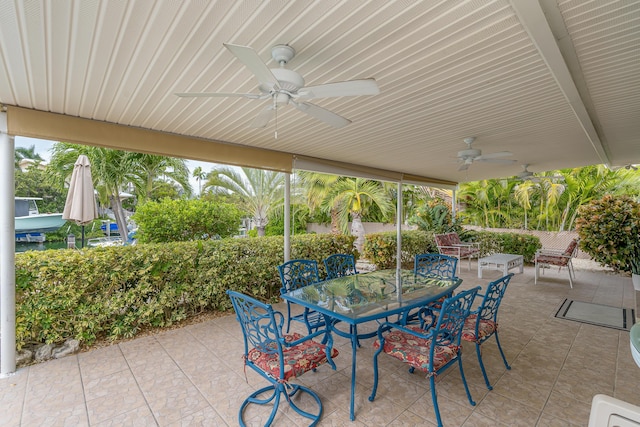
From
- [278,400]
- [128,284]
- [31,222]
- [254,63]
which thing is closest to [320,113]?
[254,63]

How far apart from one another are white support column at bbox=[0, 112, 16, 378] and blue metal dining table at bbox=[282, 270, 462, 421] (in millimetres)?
2605

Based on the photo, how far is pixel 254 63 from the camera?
1.54 metres

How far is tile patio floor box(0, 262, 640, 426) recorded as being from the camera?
2121 millimetres

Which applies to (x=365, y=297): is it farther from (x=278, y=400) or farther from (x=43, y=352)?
(x=43, y=352)

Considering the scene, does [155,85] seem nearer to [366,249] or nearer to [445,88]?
[445,88]

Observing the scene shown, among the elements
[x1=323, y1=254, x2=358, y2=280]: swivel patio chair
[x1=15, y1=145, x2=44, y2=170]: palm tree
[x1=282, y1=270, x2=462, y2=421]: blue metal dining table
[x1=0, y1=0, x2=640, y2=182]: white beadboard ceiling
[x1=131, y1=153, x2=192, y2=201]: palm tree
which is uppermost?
[x1=15, y1=145, x2=44, y2=170]: palm tree

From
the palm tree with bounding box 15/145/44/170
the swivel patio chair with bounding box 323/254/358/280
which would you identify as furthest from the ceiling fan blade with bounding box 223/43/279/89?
the palm tree with bounding box 15/145/44/170

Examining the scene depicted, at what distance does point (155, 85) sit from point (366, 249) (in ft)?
19.5

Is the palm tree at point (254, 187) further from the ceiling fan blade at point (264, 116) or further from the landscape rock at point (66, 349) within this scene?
the ceiling fan blade at point (264, 116)

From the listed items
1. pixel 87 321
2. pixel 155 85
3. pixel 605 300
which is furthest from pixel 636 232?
pixel 87 321

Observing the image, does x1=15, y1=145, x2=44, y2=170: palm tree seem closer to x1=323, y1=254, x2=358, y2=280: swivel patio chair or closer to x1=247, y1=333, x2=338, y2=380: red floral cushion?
x1=323, y1=254, x2=358, y2=280: swivel patio chair

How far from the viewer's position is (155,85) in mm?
2404

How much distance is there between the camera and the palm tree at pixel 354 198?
8719mm

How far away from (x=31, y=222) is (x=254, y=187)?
253 inches
